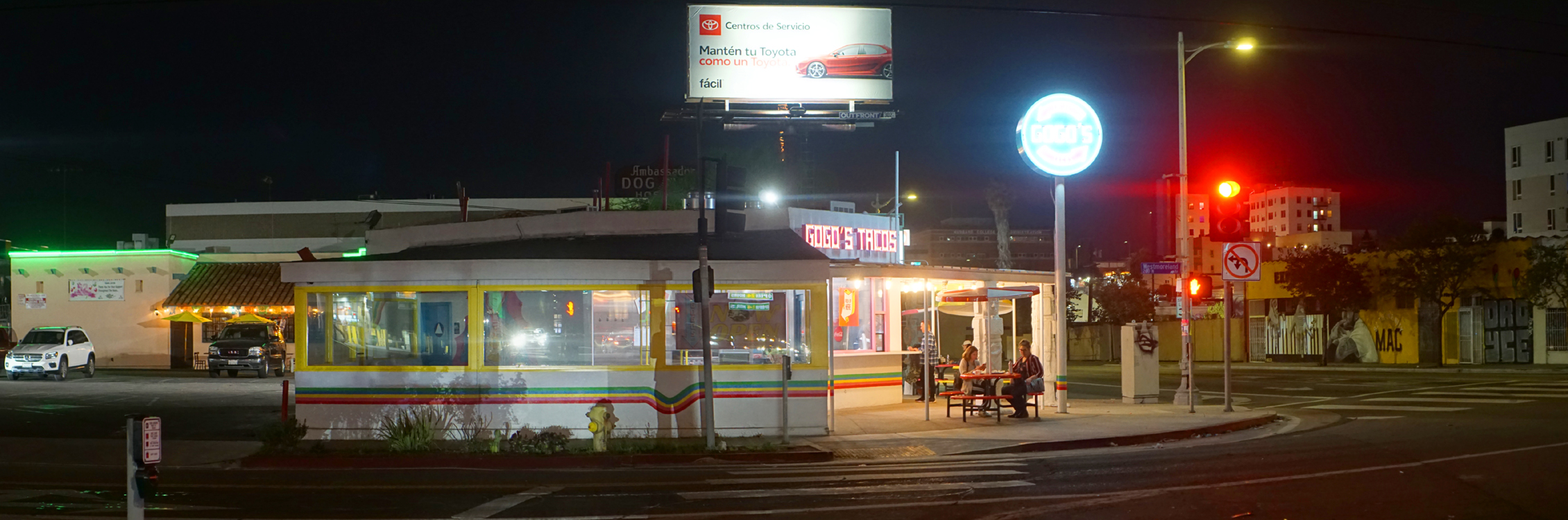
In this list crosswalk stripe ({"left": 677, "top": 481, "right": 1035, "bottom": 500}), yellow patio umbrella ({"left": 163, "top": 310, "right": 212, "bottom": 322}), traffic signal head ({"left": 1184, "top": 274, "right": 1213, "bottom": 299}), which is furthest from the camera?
yellow patio umbrella ({"left": 163, "top": 310, "right": 212, "bottom": 322})

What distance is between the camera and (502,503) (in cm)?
1163

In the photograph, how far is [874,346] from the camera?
25062mm

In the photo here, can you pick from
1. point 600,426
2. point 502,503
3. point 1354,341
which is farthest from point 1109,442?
point 1354,341

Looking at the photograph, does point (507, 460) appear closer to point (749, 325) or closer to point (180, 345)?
point (749, 325)

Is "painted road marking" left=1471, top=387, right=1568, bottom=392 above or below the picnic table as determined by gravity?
below

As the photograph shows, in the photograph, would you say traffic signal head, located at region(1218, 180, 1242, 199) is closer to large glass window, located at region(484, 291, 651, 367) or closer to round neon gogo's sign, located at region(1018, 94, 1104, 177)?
round neon gogo's sign, located at region(1018, 94, 1104, 177)

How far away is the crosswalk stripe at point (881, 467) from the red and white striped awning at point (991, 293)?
7.56m

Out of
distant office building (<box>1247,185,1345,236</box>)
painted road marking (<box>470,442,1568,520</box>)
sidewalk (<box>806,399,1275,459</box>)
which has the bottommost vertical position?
sidewalk (<box>806,399,1275,459</box>)

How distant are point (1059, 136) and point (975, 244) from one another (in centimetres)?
10970

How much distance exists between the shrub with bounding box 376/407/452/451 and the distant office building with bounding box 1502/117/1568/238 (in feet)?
224

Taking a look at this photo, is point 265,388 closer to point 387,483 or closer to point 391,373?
point 391,373

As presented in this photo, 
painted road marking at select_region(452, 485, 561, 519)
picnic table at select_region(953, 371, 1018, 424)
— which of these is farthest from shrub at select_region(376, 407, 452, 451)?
picnic table at select_region(953, 371, 1018, 424)

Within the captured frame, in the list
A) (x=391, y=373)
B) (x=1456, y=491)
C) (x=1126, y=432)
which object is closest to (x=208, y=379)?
(x=391, y=373)

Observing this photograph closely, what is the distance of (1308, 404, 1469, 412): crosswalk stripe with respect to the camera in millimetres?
20141
